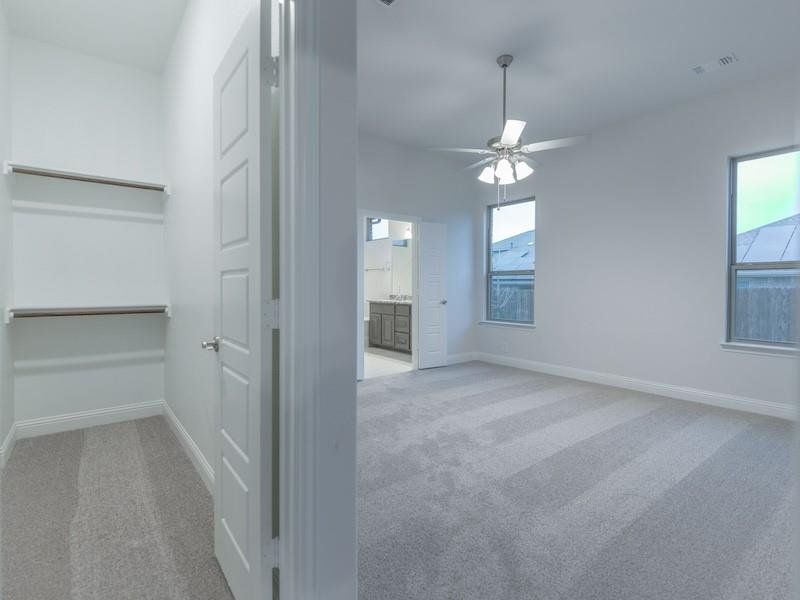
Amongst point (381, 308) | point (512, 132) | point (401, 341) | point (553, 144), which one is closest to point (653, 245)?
point (553, 144)

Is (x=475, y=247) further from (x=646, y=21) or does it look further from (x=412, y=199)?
(x=646, y=21)

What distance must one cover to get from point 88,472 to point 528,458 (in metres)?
2.76

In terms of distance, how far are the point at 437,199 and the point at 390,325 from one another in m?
2.33

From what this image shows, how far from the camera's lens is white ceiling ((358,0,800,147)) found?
8.79ft

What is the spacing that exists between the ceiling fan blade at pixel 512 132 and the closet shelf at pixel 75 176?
2.69 meters

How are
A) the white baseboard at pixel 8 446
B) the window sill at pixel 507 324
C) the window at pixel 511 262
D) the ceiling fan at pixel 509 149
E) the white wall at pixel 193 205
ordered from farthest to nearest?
the window at pixel 511 262, the window sill at pixel 507 324, the ceiling fan at pixel 509 149, the white baseboard at pixel 8 446, the white wall at pixel 193 205

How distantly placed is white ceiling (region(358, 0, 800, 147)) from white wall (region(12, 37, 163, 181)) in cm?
192

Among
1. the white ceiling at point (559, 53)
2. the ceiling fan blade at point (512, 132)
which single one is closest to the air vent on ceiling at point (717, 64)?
the white ceiling at point (559, 53)

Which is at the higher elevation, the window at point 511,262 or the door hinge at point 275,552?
the window at point 511,262

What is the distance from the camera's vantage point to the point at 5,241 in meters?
2.68

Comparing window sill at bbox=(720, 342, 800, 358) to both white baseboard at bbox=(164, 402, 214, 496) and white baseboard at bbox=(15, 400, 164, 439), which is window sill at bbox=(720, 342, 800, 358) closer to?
white baseboard at bbox=(164, 402, 214, 496)

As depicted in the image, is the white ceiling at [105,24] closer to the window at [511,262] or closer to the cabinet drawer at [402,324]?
the window at [511,262]

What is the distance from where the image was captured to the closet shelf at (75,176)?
2.66 m

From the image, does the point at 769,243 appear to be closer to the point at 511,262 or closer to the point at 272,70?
the point at 511,262
